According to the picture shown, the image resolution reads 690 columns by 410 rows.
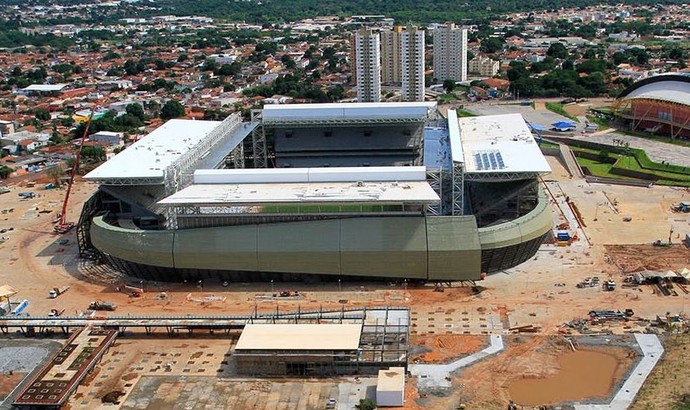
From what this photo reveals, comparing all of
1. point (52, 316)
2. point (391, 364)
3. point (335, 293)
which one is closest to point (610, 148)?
point (335, 293)

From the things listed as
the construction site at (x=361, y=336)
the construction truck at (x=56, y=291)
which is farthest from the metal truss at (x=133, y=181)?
the construction truck at (x=56, y=291)

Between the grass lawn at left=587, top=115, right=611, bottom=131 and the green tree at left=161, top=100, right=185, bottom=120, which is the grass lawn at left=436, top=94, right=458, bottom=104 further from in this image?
the green tree at left=161, top=100, right=185, bottom=120

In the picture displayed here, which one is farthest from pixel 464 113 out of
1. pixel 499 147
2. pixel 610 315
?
pixel 610 315

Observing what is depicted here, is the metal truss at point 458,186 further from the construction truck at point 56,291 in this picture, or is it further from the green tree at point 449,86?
the green tree at point 449,86

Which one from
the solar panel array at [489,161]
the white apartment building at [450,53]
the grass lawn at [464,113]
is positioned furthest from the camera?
the white apartment building at [450,53]

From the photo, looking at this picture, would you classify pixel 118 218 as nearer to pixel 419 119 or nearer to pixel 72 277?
pixel 72 277

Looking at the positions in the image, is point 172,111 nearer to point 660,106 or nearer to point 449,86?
point 449,86
